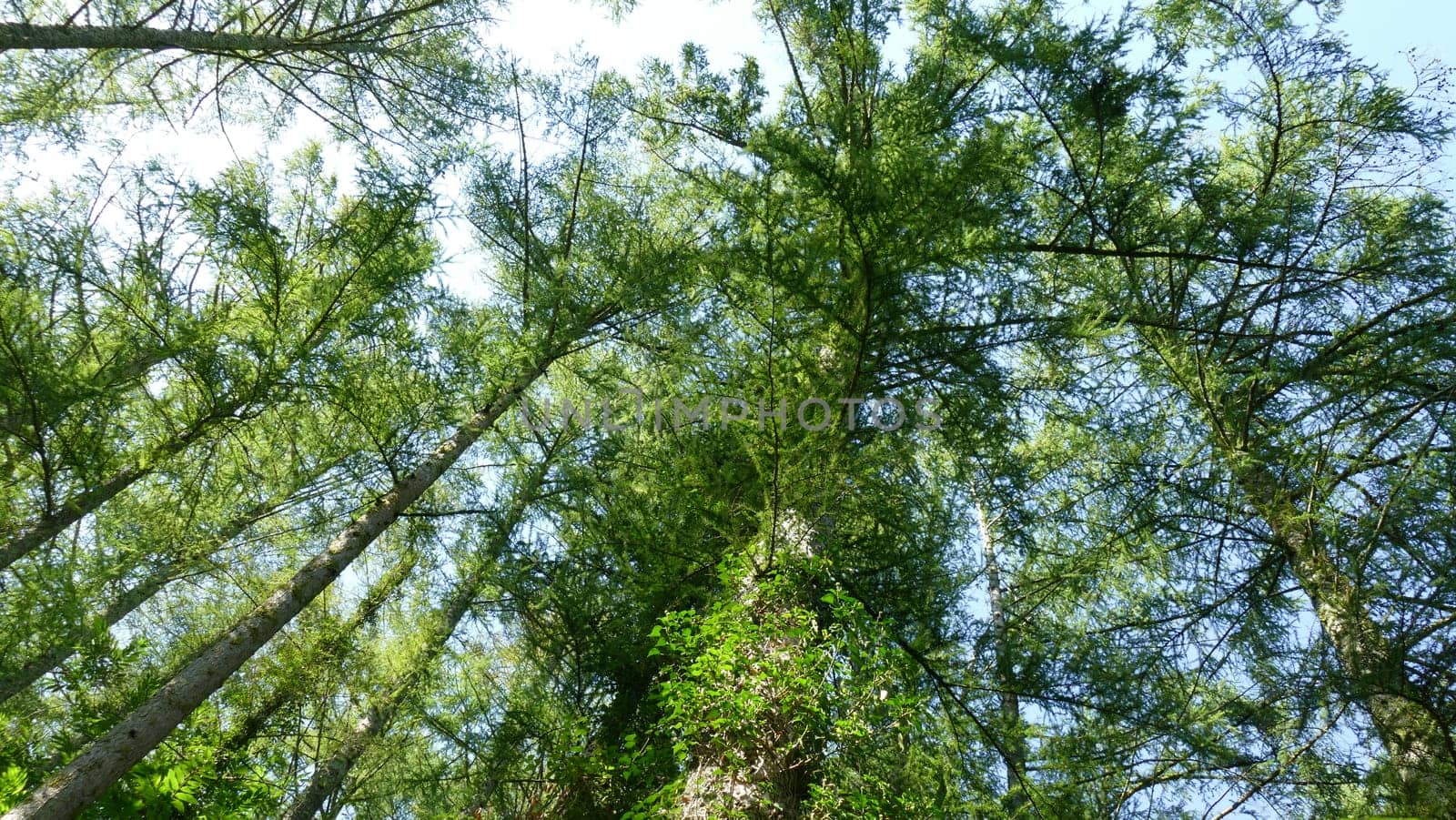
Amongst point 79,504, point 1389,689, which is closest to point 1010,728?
point 1389,689

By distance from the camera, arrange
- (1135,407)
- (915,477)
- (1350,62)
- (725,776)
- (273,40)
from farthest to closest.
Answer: (273,40) → (1135,407) → (915,477) → (1350,62) → (725,776)

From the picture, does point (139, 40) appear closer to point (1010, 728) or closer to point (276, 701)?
point (276, 701)

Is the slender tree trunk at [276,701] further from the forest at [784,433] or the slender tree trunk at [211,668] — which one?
the slender tree trunk at [211,668]

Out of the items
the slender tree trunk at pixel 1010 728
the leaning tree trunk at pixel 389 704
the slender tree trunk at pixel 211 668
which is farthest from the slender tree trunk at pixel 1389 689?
the leaning tree trunk at pixel 389 704

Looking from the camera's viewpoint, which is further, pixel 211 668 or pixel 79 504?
pixel 79 504

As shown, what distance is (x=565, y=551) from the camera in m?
6.55

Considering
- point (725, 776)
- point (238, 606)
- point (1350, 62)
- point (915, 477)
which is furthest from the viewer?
point (238, 606)

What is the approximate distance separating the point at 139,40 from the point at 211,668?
17.1ft

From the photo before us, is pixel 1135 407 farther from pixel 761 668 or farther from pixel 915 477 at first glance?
pixel 761 668

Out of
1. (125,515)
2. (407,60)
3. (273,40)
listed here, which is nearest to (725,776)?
(125,515)

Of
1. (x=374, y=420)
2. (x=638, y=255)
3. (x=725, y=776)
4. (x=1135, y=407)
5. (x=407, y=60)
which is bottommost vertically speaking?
(x=725, y=776)

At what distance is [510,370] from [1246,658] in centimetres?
652

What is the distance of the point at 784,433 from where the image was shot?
4.35 metres

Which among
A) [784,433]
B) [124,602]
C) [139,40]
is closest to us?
[784,433]
